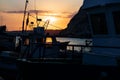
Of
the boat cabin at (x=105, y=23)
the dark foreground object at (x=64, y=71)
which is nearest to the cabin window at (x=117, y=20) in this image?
the boat cabin at (x=105, y=23)

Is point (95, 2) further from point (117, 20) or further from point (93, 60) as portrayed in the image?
point (93, 60)

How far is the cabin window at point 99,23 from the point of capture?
17375 mm

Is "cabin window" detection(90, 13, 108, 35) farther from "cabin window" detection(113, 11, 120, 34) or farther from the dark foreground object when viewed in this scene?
the dark foreground object

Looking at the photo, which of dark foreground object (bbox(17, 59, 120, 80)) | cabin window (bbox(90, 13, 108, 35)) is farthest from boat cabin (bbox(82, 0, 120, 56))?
dark foreground object (bbox(17, 59, 120, 80))

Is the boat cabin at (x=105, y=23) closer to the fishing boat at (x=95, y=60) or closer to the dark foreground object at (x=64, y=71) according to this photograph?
the fishing boat at (x=95, y=60)

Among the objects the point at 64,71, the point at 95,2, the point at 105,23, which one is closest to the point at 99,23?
the point at 105,23

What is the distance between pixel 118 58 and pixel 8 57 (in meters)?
14.8

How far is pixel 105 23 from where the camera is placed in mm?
17250

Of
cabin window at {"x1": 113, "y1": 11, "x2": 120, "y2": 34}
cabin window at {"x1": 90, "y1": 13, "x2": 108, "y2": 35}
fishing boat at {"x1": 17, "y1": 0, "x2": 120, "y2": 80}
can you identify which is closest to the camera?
fishing boat at {"x1": 17, "y1": 0, "x2": 120, "y2": 80}

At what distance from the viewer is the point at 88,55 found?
15797 millimetres

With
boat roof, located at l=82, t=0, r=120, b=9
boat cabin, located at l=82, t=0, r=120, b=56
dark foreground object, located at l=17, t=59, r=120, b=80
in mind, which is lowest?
dark foreground object, located at l=17, t=59, r=120, b=80

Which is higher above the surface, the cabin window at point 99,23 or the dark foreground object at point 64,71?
the cabin window at point 99,23

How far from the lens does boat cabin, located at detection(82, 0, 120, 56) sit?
55.4ft

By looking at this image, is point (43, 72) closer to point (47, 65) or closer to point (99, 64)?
point (47, 65)
